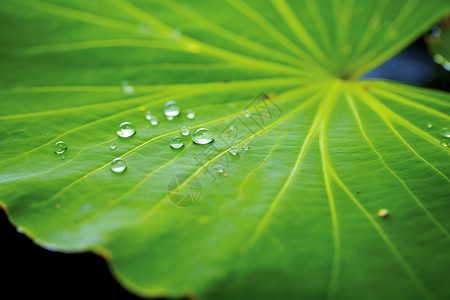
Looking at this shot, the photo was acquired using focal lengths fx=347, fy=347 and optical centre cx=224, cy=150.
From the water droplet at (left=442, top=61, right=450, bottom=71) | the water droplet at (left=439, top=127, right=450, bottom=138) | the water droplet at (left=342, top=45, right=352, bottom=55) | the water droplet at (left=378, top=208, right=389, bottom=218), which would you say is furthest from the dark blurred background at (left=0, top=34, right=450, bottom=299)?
the water droplet at (left=442, top=61, right=450, bottom=71)

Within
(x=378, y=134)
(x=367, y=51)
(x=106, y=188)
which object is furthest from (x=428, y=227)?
(x=367, y=51)

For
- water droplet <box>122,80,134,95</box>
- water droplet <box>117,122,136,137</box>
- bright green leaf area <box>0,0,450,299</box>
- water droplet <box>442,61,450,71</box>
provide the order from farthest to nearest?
water droplet <box>442,61,450,71</box>
water droplet <box>122,80,134,95</box>
water droplet <box>117,122,136,137</box>
bright green leaf area <box>0,0,450,299</box>

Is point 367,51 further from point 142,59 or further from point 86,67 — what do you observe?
point 86,67

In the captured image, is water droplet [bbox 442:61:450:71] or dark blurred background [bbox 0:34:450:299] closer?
dark blurred background [bbox 0:34:450:299]

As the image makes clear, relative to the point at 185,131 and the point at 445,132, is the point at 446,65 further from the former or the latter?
the point at 185,131

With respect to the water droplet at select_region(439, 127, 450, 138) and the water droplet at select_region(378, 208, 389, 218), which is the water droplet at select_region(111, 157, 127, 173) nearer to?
the water droplet at select_region(378, 208, 389, 218)

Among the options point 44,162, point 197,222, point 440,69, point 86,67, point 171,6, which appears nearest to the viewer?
point 197,222
